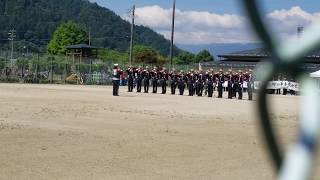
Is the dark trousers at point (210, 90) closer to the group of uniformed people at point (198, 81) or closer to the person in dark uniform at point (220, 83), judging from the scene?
the group of uniformed people at point (198, 81)

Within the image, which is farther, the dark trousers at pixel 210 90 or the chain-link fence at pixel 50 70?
the chain-link fence at pixel 50 70

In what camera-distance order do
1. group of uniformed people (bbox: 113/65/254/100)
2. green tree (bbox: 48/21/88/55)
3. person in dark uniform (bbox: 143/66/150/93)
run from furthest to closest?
green tree (bbox: 48/21/88/55), person in dark uniform (bbox: 143/66/150/93), group of uniformed people (bbox: 113/65/254/100)

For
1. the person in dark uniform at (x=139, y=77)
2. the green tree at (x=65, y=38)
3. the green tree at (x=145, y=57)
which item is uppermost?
the green tree at (x=65, y=38)

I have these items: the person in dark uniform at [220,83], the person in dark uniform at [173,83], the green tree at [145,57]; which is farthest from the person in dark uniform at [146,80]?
the green tree at [145,57]

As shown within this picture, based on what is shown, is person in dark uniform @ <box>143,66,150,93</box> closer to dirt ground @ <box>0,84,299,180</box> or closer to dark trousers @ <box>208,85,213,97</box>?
dark trousers @ <box>208,85,213,97</box>

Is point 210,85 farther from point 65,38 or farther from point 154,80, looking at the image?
point 65,38

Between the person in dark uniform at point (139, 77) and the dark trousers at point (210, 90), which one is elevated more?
the person in dark uniform at point (139, 77)

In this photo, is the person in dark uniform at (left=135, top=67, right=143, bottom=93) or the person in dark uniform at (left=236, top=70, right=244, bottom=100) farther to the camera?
the person in dark uniform at (left=135, top=67, right=143, bottom=93)

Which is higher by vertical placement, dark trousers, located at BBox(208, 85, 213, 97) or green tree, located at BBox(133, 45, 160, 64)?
green tree, located at BBox(133, 45, 160, 64)

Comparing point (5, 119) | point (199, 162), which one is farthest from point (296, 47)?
point (5, 119)

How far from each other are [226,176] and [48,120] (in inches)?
364

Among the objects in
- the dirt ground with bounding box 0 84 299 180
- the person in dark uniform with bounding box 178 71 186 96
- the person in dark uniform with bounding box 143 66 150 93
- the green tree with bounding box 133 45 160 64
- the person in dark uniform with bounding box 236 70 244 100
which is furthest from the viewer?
the green tree with bounding box 133 45 160 64

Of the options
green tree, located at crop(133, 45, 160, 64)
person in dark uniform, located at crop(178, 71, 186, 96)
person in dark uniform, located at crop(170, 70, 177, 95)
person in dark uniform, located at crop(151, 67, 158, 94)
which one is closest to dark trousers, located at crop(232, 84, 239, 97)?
person in dark uniform, located at crop(178, 71, 186, 96)

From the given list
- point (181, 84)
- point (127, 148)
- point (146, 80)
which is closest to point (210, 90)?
point (181, 84)
